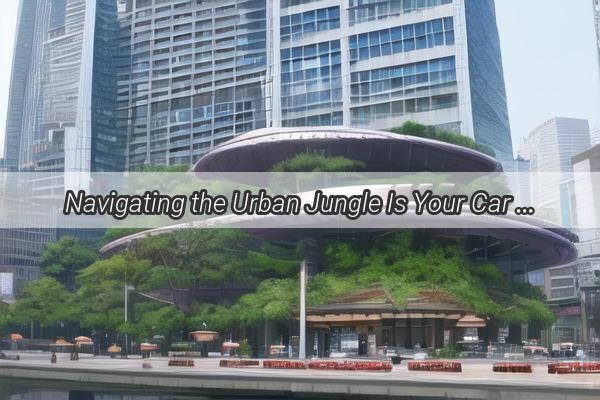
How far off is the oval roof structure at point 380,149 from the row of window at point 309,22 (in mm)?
5191

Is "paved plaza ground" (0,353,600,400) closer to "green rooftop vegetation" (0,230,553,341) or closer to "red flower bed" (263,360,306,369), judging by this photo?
"red flower bed" (263,360,306,369)

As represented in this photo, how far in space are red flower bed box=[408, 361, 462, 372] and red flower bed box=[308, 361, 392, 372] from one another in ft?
2.99

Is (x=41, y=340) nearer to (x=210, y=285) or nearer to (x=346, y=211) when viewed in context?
(x=210, y=285)

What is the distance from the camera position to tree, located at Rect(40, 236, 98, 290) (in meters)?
40.2

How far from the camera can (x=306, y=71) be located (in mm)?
39594

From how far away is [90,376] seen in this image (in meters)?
32.5

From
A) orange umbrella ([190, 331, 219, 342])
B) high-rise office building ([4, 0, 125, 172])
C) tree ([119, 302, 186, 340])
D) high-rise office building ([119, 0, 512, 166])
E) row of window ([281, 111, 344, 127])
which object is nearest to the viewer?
orange umbrella ([190, 331, 219, 342])

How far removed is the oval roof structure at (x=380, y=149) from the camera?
123 ft

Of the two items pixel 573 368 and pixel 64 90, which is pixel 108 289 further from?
pixel 573 368

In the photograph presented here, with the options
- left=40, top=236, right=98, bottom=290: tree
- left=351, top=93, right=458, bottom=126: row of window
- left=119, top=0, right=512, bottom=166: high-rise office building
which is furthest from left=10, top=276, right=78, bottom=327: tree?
left=351, top=93, right=458, bottom=126: row of window

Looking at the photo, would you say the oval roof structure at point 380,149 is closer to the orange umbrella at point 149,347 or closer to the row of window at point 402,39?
the row of window at point 402,39

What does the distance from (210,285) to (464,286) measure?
10909 millimetres

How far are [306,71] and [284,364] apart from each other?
14353mm

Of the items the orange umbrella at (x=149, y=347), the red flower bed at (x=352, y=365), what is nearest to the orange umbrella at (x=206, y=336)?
the orange umbrella at (x=149, y=347)
